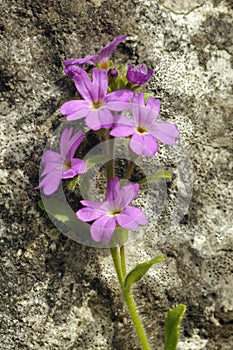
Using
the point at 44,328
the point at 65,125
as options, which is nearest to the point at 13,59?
the point at 65,125

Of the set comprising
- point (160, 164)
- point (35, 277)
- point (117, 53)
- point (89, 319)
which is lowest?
point (89, 319)

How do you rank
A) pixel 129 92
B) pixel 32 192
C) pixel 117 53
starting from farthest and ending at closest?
pixel 117 53 → pixel 32 192 → pixel 129 92

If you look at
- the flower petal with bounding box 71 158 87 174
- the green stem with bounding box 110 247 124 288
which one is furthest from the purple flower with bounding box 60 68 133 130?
the green stem with bounding box 110 247 124 288

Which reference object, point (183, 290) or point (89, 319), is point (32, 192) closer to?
point (89, 319)

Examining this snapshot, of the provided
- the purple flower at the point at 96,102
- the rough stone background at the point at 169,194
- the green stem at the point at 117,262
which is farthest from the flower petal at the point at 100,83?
the green stem at the point at 117,262

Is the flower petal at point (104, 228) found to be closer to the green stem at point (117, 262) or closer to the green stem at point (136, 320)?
the green stem at point (117, 262)

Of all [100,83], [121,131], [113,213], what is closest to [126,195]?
[113,213]

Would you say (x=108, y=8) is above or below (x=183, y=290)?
above
